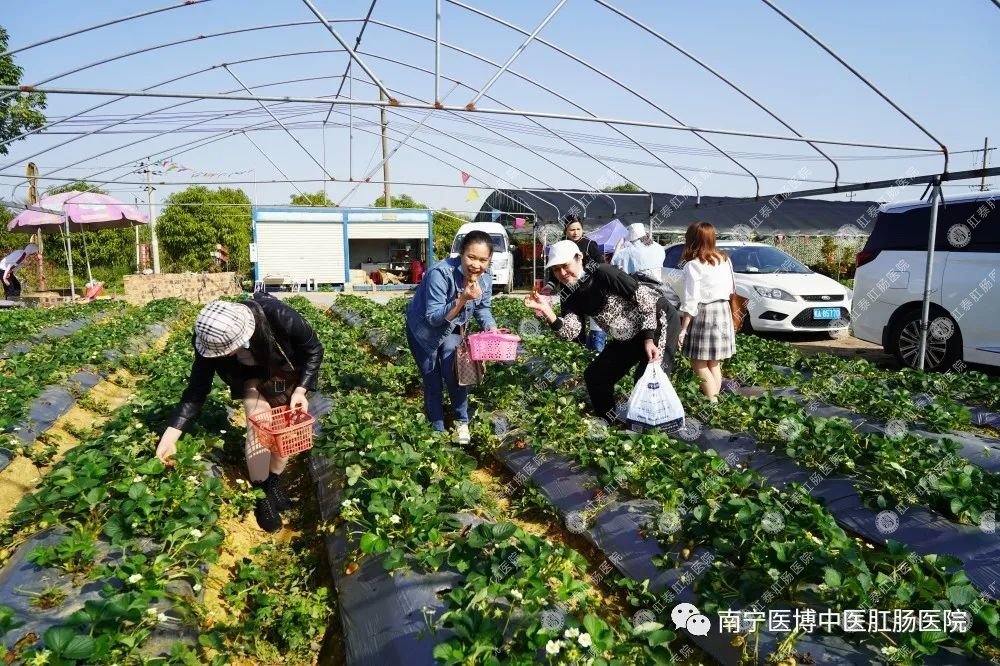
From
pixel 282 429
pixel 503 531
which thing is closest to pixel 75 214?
pixel 282 429

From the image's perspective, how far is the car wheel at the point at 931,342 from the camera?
22.5 feet

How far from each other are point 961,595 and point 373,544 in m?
2.06

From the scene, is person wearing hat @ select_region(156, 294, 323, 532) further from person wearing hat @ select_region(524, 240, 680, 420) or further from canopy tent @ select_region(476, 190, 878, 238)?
canopy tent @ select_region(476, 190, 878, 238)

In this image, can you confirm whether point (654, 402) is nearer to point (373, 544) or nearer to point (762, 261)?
point (373, 544)

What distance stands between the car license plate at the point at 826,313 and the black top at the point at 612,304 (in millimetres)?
6240

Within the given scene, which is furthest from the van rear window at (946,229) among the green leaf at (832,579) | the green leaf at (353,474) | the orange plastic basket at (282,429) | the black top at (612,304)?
the orange plastic basket at (282,429)

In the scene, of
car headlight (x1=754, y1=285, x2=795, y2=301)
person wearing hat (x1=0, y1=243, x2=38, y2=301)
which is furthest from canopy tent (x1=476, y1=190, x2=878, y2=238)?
person wearing hat (x1=0, y1=243, x2=38, y2=301)

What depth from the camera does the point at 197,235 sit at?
29766mm

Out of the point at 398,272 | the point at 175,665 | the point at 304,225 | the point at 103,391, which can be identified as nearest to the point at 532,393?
the point at 175,665

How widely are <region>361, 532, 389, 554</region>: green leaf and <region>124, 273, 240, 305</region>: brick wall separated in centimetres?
1685

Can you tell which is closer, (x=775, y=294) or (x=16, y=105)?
(x=775, y=294)

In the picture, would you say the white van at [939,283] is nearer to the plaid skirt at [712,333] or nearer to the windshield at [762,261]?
the windshield at [762,261]

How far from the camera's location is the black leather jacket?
338 cm

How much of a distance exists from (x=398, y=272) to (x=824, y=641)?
79.4 feet
